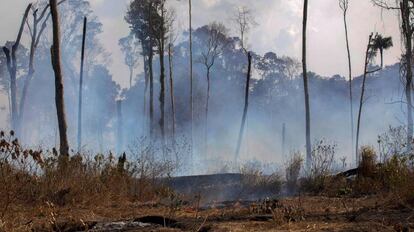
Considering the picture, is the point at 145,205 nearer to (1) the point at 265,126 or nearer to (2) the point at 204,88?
(2) the point at 204,88

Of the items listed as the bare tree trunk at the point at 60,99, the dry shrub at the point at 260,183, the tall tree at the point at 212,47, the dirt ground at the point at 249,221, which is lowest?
the dirt ground at the point at 249,221

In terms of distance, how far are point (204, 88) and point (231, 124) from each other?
179 inches

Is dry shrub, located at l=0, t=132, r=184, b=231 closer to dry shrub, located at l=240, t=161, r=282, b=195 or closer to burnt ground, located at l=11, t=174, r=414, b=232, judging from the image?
burnt ground, located at l=11, t=174, r=414, b=232

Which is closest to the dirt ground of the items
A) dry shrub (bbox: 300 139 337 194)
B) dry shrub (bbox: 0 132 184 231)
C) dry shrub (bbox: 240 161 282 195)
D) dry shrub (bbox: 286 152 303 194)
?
dry shrub (bbox: 0 132 184 231)

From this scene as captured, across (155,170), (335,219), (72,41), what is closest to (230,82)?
(72,41)

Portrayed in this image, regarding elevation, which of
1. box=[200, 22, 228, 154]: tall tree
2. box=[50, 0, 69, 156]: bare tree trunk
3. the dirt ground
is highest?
box=[200, 22, 228, 154]: tall tree

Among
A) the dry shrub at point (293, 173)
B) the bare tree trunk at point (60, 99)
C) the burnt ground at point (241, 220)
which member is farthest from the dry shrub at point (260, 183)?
the burnt ground at point (241, 220)

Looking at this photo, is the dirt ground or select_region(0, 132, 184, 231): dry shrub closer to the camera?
the dirt ground

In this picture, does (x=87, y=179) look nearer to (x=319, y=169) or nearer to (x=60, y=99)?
(x=60, y=99)

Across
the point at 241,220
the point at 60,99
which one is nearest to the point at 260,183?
the point at 60,99

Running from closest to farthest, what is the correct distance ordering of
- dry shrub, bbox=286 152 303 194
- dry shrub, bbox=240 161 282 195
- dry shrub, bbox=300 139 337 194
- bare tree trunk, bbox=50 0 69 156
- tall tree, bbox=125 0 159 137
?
dry shrub, bbox=300 139 337 194 < bare tree trunk, bbox=50 0 69 156 < dry shrub, bbox=240 161 282 195 < dry shrub, bbox=286 152 303 194 < tall tree, bbox=125 0 159 137

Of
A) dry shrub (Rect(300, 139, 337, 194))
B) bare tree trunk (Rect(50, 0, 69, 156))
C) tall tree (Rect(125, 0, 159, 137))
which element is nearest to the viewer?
dry shrub (Rect(300, 139, 337, 194))

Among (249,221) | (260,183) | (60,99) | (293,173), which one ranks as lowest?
(249,221)

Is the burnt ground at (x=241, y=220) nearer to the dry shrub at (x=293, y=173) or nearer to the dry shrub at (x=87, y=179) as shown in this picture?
the dry shrub at (x=87, y=179)
